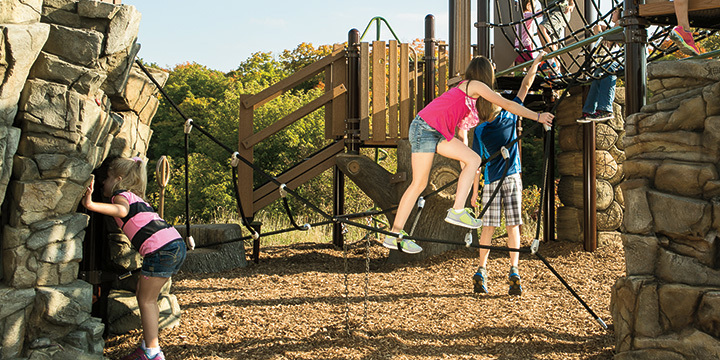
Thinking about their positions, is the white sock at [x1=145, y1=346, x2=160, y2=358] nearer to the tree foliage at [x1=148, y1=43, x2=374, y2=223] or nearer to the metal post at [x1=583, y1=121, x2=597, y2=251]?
the metal post at [x1=583, y1=121, x2=597, y2=251]

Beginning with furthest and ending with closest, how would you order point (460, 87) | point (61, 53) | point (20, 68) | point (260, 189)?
point (260, 189), point (460, 87), point (61, 53), point (20, 68)

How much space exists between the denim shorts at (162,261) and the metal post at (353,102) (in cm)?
391

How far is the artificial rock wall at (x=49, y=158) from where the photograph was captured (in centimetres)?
344

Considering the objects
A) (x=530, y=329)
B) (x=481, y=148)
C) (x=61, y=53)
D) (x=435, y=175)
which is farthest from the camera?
(x=435, y=175)

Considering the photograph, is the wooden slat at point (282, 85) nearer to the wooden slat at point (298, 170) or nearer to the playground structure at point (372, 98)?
the playground structure at point (372, 98)

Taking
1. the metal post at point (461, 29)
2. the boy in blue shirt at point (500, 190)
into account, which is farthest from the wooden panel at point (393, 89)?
the boy in blue shirt at point (500, 190)

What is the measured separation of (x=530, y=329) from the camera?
4.54 m

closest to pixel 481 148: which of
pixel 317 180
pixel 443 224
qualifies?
pixel 443 224

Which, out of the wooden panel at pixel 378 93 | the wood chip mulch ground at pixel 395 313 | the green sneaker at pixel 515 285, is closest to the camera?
the wood chip mulch ground at pixel 395 313

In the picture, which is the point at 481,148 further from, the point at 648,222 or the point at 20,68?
the point at 20,68

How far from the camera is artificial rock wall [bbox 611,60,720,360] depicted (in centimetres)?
Answer: 355

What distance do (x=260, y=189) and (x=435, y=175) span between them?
2115 millimetres

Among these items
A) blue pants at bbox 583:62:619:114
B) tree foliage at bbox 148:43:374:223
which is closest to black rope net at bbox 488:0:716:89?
blue pants at bbox 583:62:619:114

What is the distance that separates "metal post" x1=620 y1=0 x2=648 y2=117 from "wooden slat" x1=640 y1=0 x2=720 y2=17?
0.19 ft
